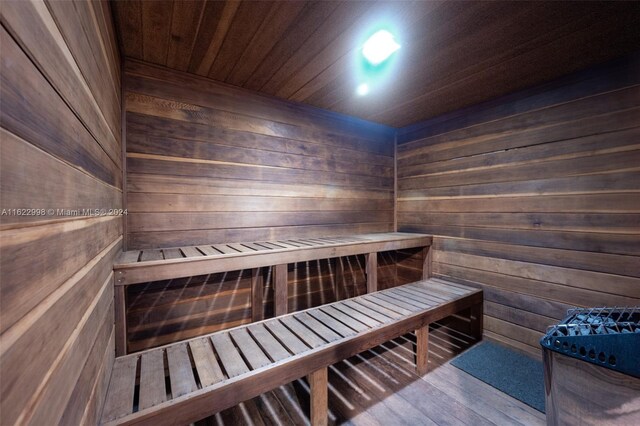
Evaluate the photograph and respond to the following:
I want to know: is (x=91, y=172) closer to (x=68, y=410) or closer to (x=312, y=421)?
(x=68, y=410)

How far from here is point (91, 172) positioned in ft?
2.93

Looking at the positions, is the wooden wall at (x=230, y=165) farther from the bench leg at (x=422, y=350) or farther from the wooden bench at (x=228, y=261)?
the bench leg at (x=422, y=350)

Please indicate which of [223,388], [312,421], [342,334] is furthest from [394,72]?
[312,421]

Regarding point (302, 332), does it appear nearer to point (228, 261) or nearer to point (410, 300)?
point (228, 261)

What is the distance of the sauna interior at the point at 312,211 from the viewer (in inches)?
23.4

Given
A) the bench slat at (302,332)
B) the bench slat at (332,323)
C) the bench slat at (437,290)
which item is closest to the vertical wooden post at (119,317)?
the bench slat at (302,332)

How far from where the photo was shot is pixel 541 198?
2166 mm

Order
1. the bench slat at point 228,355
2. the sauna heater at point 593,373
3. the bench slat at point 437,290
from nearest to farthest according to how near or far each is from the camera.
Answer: the sauna heater at point 593,373, the bench slat at point 228,355, the bench slat at point 437,290

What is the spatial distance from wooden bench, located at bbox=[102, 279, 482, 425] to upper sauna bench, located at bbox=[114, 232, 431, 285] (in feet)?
1.37

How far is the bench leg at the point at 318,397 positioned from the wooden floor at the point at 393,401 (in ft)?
0.71

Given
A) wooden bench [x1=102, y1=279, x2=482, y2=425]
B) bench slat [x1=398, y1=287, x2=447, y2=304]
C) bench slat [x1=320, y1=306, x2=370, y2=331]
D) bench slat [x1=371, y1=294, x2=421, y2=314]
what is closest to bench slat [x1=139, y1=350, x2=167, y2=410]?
wooden bench [x1=102, y1=279, x2=482, y2=425]

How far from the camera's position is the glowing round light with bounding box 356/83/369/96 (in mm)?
2162

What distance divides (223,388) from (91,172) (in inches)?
41.2

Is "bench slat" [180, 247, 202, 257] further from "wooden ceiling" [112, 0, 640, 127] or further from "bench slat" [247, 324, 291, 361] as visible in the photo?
"wooden ceiling" [112, 0, 640, 127]
